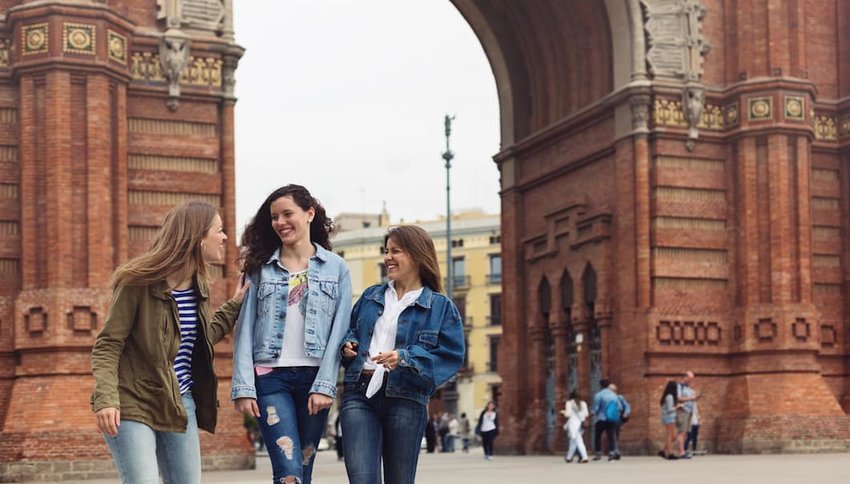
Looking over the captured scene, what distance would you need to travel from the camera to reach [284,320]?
812 centimetres

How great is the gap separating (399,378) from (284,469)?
2.62 ft

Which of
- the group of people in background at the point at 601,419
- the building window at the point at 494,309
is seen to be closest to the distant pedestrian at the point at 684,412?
the group of people in background at the point at 601,419

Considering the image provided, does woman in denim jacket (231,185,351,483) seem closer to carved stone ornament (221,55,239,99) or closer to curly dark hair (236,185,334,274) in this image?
curly dark hair (236,185,334,274)

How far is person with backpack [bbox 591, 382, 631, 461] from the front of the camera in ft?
95.6

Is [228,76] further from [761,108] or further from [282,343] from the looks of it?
[282,343]

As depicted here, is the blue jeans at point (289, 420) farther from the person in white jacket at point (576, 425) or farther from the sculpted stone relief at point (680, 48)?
the sculpted stone relief at point (680, 48)

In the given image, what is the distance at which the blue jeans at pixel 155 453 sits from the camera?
710 cm

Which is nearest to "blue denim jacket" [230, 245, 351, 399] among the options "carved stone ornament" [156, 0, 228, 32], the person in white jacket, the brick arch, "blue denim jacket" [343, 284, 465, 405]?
"blue denim jacket" [343, 284, 465, 405]

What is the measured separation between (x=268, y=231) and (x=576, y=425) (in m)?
21.5

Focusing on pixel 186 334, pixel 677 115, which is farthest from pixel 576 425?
pixel 186 334

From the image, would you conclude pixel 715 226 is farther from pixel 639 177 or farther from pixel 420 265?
pixel 420 265

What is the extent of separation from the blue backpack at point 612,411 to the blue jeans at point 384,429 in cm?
2129

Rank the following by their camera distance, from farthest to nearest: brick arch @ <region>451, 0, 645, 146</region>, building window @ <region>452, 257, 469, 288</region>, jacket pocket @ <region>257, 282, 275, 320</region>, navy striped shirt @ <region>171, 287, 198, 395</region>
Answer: building window @ <region>452, 257, 469, 288</region>, brick arch @ <region>451, 0, 645, 146</region>, jacket pocket @ <region>257, 282, 275, 320</region>, navy striped shirt @ <region>171, 287, 198, 395</region>

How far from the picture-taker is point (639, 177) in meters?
31.5
